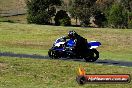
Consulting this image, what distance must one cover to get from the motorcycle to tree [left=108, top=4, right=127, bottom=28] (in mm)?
53786

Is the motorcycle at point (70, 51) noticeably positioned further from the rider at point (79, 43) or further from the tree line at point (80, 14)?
the tree line at point (80, 14)

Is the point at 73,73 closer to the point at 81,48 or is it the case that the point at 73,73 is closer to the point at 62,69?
the point at 62,69

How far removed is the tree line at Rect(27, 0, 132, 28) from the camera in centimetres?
7530

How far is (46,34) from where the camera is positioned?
2114 inches

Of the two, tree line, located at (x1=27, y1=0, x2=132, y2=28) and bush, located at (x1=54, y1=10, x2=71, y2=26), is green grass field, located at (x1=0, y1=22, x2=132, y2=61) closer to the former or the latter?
bush, located at (x1=54, y1=10, x2=71, y2=26)

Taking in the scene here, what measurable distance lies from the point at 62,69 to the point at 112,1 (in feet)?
286

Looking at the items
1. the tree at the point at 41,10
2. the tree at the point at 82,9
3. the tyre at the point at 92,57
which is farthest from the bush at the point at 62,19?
the tyre at the point at 92,57

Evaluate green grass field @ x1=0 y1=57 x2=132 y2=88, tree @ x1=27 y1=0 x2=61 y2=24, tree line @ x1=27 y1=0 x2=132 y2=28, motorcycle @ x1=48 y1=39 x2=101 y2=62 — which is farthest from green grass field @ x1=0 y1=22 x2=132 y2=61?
green grass field @ x1=0 y1=57 x2=132 y2=88

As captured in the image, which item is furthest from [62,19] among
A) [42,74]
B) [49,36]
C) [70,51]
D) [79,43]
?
[42,74]

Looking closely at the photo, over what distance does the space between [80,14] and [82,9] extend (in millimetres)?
1207

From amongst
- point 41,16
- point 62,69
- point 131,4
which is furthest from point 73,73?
point 131,4

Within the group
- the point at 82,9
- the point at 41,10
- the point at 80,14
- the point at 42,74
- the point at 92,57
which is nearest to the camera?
the point at 42,74

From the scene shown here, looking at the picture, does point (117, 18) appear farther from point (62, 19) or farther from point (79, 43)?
point (79, 43)

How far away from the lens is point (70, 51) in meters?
28.7
